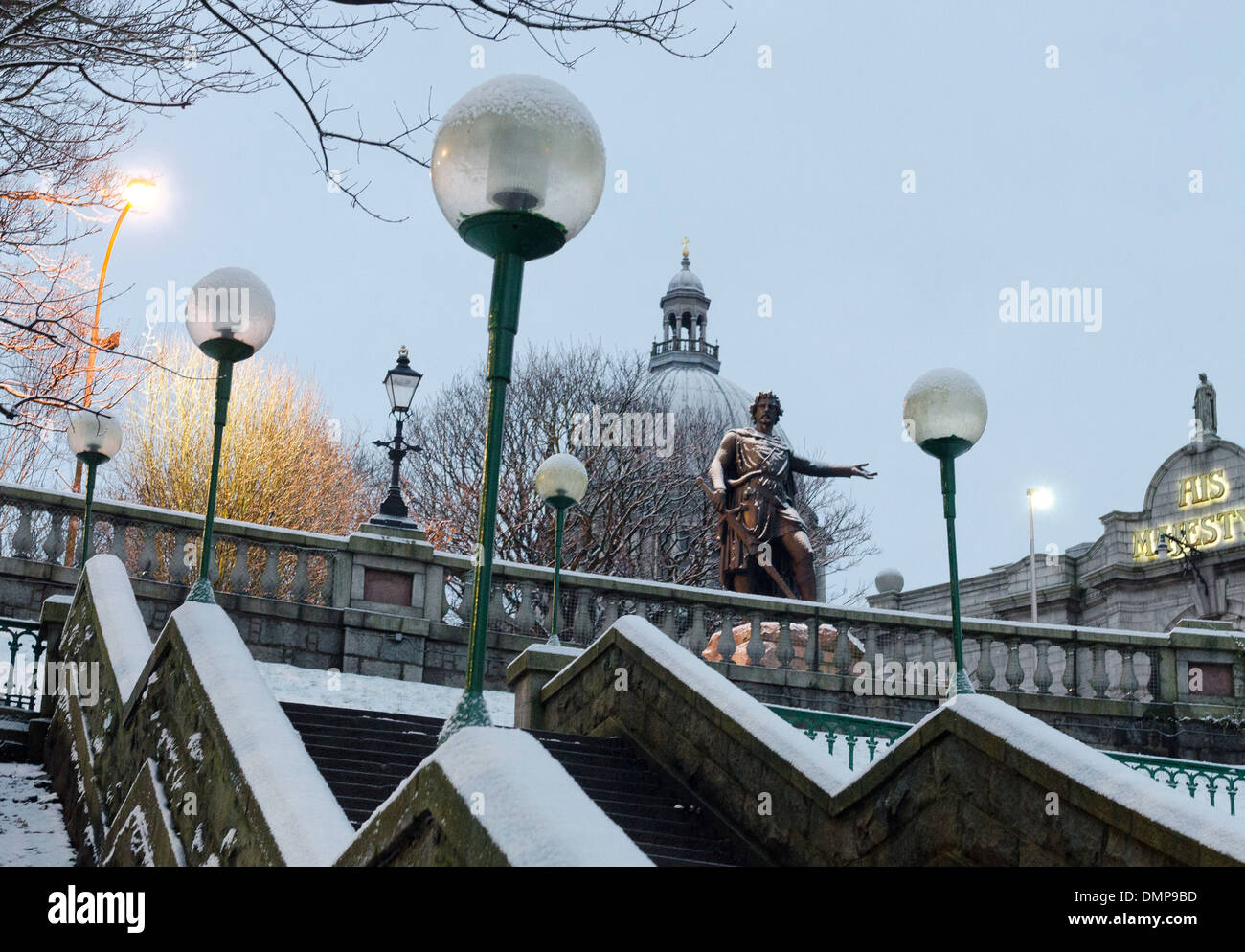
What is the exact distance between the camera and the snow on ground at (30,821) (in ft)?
25.4

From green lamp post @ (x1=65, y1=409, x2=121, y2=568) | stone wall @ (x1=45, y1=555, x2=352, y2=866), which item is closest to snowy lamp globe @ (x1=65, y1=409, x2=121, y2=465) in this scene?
A: green lamp post @ (x1=65, y1=409, x2=121, y2=568)

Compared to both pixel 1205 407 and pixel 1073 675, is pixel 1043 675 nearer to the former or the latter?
pixel 1073 675

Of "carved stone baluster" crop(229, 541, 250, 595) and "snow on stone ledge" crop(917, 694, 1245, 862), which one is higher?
"carved stone baluster" crop(229, 541, 250, 595)

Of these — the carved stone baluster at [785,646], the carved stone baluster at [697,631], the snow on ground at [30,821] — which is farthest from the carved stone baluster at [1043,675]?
the snow on ground at [30,821]

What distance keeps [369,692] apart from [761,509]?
5.22 meters

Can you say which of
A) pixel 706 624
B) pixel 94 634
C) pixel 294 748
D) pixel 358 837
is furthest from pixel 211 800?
pixel 706 624

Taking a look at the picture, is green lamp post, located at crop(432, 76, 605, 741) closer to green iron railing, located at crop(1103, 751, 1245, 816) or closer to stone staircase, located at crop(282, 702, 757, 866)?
stone staircase, located at crop(282, 702, 757, 866)

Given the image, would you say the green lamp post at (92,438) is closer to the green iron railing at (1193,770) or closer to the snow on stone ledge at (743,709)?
the snow on stone ledge at (743,709)

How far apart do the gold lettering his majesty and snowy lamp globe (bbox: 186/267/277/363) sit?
36.4 metres

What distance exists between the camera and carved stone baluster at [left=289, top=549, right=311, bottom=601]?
14844mm

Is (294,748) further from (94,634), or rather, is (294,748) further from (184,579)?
(184,579)

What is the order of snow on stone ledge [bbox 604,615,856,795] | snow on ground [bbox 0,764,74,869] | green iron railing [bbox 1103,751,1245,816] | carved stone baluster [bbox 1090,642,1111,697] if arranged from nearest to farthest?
snow on stone ledge [bbox 604,615,856,795]
snow on ground [bbox 0,764,74,869]
green iron railing [bbox 1103,751,1245,816]
carved stone baluster [bbox 1090,642,1111,697]

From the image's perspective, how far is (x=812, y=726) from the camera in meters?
12.0
